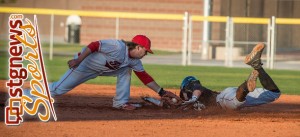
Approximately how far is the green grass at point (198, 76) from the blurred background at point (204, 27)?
1760 mm

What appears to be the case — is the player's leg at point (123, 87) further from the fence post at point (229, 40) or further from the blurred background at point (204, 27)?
the fence post at point (229, 40)

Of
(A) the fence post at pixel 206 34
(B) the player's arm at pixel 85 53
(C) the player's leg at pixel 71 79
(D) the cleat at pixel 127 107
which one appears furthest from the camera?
(A) the fence post at pixel 206 34

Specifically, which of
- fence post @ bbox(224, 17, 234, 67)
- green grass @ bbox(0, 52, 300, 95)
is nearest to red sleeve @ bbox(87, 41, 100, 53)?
green grass @ bbox(0, 52, 300, 95)

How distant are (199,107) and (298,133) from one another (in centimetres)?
271

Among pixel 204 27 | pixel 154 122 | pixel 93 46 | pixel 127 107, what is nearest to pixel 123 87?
pixel 127 107

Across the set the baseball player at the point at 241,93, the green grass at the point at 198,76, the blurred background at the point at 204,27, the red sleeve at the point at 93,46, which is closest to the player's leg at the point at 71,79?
the red sleeve at the point at 93,46

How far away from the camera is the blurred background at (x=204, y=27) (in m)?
29.2

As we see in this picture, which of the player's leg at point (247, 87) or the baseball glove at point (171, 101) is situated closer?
the player's leg at point (247, 87)

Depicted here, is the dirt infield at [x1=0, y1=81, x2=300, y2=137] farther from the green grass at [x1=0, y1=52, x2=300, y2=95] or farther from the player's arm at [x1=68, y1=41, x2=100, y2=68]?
the green grass at [x1=0, y1=52, x2=300, y2=95]

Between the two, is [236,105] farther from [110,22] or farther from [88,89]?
[110,22]

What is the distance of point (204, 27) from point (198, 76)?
892 centimetres

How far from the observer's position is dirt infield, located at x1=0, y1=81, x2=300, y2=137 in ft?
34.2

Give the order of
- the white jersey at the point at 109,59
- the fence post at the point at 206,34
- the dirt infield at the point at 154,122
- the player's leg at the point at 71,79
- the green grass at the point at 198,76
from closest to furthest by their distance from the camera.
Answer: the dirt infield at the point at 154,122
the white jersey at the point at 109,59
the player's leg at the point at 71,79
the green grass at the point at 198,76
the fence post at the point at 206,34

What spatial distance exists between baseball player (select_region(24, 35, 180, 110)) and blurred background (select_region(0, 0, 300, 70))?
50.5 ft
